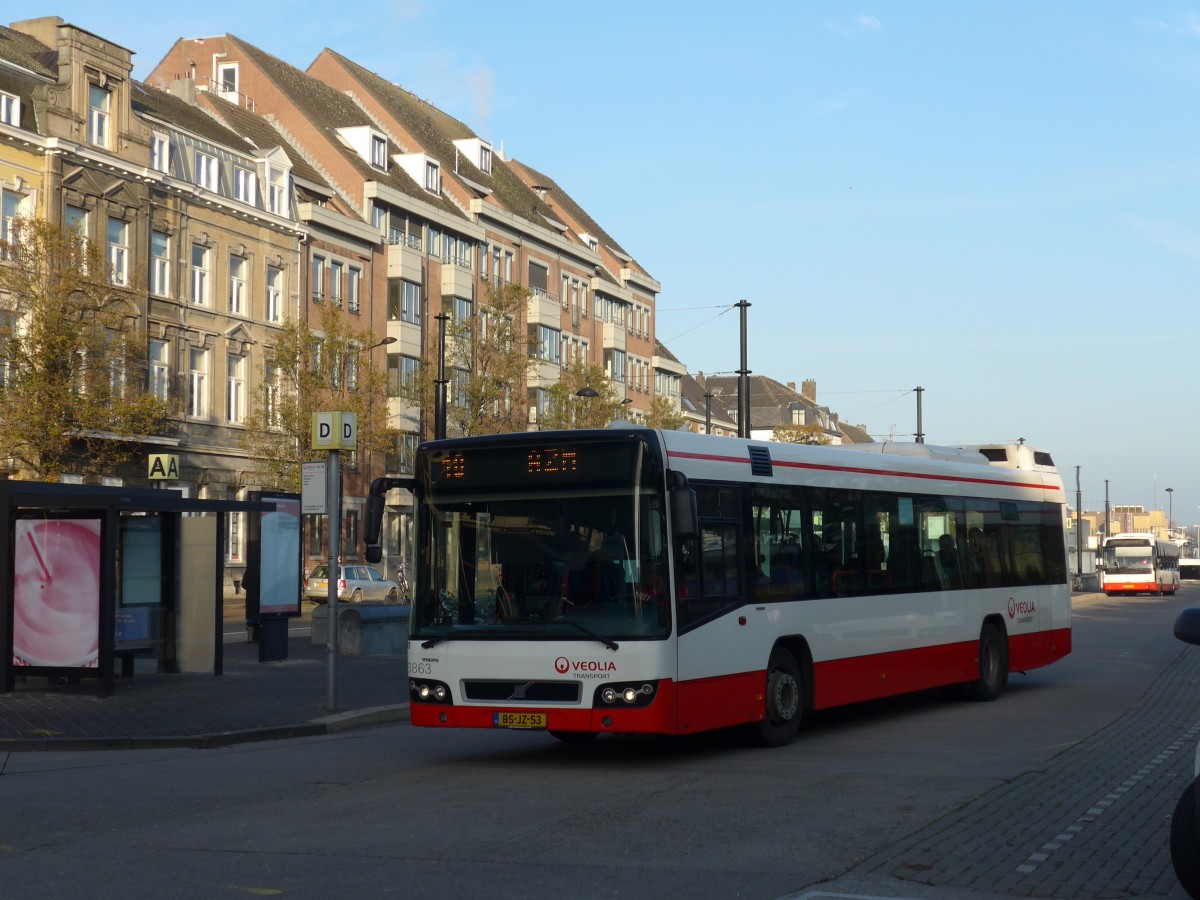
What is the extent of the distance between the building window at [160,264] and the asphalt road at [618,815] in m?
35.2

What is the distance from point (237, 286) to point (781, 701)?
42180 millimetres

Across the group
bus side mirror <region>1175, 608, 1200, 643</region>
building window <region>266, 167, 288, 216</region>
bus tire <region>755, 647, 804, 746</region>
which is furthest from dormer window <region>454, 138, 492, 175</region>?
bus side mirror <region>1175, 608, 1200, 643</region>

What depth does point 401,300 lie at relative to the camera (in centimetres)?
6394

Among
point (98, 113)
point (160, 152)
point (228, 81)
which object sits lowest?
point (160, 152)

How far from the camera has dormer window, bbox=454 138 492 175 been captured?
258 feet

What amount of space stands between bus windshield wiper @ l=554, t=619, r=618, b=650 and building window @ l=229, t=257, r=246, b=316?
42.4 metres

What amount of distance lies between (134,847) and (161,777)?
352 cm

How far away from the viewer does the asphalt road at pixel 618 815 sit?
26.0 ft

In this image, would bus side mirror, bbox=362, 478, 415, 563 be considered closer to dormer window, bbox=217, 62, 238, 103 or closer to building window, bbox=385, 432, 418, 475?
building window, bbox=385, 432, 418, 475

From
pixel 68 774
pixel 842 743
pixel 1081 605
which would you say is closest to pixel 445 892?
pixel 68 774

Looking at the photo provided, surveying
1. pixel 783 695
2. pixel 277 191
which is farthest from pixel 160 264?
pixel 783 695

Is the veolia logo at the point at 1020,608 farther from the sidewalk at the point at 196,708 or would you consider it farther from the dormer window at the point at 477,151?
the dormer window at the point at 477,151

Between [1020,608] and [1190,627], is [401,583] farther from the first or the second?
[1190,627]

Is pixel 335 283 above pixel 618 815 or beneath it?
above
